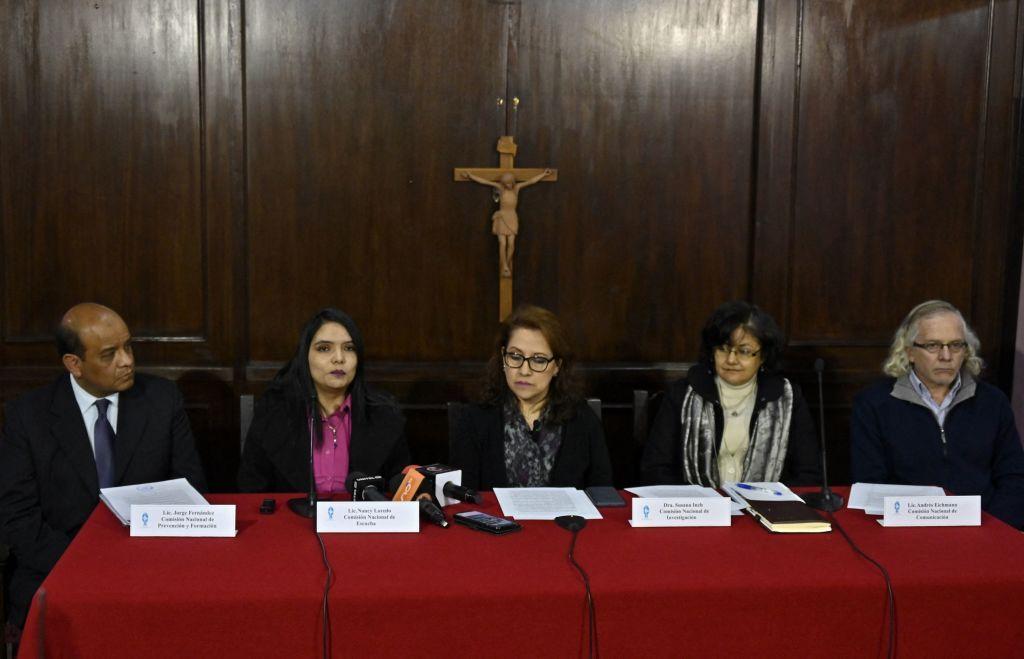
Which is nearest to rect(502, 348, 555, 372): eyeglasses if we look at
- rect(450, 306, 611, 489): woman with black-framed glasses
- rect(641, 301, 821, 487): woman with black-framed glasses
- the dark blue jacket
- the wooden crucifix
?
rect(450, 306, 611, 489): woman with black-framed glasses

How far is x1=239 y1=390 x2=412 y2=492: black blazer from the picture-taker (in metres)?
2.92

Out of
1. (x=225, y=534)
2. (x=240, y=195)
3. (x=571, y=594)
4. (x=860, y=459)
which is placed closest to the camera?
(x=571, y=594)

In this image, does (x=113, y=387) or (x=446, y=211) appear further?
(x=446, y=211)

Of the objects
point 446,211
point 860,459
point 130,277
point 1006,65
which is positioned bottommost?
point 860,459

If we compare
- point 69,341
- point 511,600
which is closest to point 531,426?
point 511,600

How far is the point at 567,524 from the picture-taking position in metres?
2.32

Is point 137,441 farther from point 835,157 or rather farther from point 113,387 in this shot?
point 835,157

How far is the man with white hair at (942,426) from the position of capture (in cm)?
315

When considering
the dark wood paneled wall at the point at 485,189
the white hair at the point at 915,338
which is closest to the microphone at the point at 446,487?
the dark wood paneled wall at the point at 485,189

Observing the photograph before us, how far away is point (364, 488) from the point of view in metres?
2.44

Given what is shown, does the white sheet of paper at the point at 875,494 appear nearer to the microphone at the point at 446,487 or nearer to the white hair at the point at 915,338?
the white hair at the point at 915,338

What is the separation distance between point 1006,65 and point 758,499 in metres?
2.40

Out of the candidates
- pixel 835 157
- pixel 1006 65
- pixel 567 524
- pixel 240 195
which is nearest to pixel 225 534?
pixel 567 524

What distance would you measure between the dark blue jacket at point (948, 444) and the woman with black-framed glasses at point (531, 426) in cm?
90
